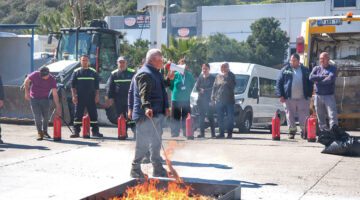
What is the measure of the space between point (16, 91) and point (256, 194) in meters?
12.2

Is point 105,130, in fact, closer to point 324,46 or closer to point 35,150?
point 35,150

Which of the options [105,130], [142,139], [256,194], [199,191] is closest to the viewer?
[199,191]

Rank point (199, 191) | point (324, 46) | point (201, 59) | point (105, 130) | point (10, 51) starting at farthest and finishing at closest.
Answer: point (201, 59) < point (10, 51) < point (105, 130) < point (324, 46) < point (199, 191)

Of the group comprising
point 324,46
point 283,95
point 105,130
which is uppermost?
point 324,46

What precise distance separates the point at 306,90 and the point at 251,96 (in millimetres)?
4521

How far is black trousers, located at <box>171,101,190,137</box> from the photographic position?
46.7 feet

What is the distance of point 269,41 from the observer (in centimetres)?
5291

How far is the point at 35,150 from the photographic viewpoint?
39.4 ft

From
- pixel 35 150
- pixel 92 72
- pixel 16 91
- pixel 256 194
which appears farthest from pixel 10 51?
pixel 256 194

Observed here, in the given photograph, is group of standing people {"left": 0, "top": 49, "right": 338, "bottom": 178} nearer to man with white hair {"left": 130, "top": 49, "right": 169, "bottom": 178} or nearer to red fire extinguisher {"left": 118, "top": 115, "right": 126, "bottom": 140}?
red fire extinguisher {"left": 118, "top": 115, "right": 126, "bottom": 140}

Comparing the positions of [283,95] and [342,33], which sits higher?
[342,33]

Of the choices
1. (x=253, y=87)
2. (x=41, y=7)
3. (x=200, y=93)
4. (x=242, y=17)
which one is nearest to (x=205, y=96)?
(x=200, y=93)

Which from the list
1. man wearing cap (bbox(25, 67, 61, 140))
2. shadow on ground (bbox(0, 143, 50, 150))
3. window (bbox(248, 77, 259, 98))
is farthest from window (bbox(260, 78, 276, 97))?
shadow on ground (bbox(0, 143, 50, 150))

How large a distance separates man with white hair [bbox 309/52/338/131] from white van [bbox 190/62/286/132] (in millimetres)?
4009
